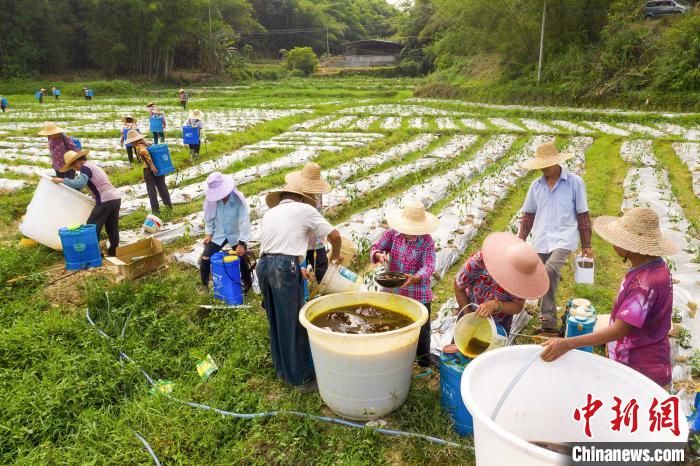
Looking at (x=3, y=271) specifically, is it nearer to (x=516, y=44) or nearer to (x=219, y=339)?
(x=219, y=339)

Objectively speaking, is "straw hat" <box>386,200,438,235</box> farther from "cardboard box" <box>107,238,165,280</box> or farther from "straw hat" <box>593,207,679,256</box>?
"cardboard box" <box>107,238,165,280</box>

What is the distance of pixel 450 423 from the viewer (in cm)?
324

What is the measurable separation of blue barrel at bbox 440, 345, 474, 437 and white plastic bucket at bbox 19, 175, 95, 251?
5.17m

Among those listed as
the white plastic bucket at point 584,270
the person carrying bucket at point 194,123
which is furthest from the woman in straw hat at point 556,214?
the person carrying bucket at point 194,123

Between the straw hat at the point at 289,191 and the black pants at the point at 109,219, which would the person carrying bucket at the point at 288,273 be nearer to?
the straw hat at the point at 289,191

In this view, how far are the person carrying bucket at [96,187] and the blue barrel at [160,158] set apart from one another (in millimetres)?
1464

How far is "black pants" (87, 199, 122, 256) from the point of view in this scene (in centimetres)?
612

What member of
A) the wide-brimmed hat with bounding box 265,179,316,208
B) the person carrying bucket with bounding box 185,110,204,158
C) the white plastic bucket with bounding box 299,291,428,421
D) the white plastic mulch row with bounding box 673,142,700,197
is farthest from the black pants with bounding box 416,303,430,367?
the person carrying bucket with bounding box 185,110,204,158

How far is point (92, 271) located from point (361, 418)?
4.09 meters

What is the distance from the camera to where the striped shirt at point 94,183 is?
19.7 ft

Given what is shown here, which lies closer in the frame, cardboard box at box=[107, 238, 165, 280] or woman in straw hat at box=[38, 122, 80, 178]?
cardboard box at box=[107, 238, 165, 280]

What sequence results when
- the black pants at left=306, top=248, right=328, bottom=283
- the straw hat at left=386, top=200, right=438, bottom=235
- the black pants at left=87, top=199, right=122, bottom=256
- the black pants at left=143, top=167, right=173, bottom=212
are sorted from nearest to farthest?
1. the straw hat at left=386, top=200, right=438, bottom=235
2. the black pants at left=306, top=248, right=328, bottom=283
3. the black pants at left=87, top=199, right=122, bottom=256
4. the black pants at left=143, top=167, right=173, bottom=212

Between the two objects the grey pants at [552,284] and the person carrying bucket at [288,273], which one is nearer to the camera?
the person carrying bucket at [288,273]

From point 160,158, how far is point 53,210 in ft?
6.37
